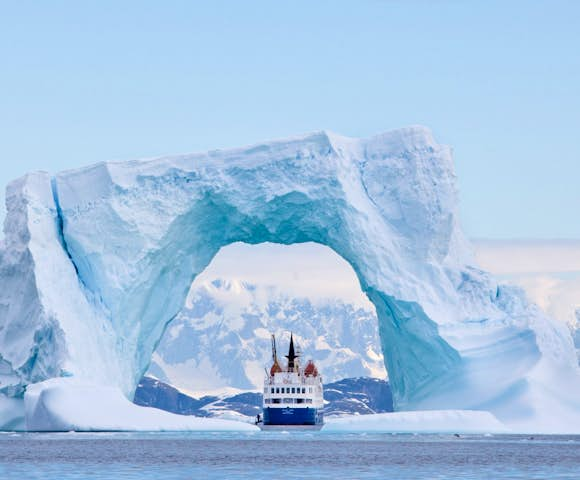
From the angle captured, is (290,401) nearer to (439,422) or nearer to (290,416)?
(290,416)

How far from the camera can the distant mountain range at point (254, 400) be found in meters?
114

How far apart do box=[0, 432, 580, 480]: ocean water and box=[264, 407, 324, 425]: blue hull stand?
6.79 meters

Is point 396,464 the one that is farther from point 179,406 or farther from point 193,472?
point 179,406

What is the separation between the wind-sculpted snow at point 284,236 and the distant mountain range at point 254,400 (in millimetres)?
69366

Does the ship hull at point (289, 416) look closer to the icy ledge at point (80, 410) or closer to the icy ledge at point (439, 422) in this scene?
the icy ledge at point (439, 422)

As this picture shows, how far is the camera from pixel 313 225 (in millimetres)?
43062

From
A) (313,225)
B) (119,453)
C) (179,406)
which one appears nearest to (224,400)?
(179,406)

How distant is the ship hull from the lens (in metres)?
48.7

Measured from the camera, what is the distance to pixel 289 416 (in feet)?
160

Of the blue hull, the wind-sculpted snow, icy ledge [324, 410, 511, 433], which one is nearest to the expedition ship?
the blue hull

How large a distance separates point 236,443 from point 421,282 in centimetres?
787

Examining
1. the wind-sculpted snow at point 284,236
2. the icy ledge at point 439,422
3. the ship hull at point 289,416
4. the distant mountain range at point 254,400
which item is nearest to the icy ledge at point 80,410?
the wind-sculpted snow at point 284,236

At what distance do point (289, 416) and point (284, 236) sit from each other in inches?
295

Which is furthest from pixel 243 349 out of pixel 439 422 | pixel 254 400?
pixel 439 422
